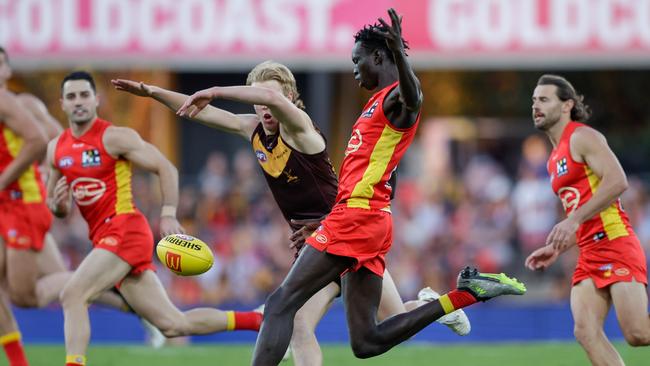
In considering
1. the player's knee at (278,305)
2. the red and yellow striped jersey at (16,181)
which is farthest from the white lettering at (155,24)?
the player's knee at (278,305)

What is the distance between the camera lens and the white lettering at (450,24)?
1532cm

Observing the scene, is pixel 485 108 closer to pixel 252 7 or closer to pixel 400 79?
pixel 252 7

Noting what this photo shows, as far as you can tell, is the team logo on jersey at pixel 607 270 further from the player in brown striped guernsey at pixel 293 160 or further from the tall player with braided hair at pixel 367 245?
the player in brown striped guernsey at pixel 293 160

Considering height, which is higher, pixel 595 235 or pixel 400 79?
pixel 400 79

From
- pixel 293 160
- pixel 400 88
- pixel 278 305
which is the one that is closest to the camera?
pixel 400 88

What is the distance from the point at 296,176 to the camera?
24.7 feet

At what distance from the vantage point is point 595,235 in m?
8.22

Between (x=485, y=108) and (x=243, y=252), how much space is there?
8.89 meters

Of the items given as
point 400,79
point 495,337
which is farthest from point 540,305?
point 400,79

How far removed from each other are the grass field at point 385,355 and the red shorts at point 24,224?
5.35 ft

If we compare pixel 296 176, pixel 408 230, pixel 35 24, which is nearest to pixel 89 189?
pixel 296 176

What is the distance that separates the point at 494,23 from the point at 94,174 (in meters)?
8.13

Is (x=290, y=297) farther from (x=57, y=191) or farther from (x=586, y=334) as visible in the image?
(x=57, y=191)

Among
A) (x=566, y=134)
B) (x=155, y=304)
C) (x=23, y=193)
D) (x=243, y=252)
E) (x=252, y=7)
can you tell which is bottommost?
(x=243, y=252)
